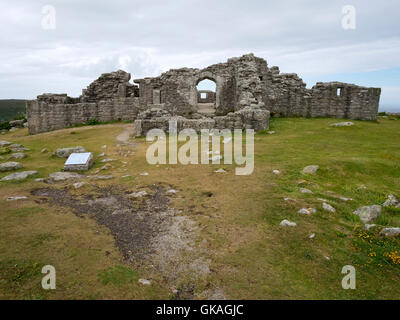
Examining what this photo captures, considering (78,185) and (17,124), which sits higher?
(17,124)

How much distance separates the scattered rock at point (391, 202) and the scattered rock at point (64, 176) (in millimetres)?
9236

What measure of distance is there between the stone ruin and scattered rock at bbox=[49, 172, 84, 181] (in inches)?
381

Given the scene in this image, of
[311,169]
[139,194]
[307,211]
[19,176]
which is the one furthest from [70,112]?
[307,211]

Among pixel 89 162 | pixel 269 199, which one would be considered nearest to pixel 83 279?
pixel 269 199

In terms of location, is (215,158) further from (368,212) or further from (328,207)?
(368,212)

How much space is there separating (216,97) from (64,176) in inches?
671

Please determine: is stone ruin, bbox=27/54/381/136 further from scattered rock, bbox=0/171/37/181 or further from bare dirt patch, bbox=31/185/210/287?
bare dirt patch, bbox=31/185/210/287

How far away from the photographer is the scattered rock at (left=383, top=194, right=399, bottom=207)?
6.58m

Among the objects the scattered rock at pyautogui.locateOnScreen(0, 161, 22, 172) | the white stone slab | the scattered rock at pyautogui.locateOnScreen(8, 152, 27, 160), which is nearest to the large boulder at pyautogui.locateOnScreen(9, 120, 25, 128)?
the scattered rock at pyautogui.locateOnScreen(8, 152, 27, 160)

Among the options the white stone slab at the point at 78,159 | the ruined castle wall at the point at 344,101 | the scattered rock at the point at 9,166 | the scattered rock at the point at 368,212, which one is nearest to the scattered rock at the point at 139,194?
the white stone slab at the point at 78,159

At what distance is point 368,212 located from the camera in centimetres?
612

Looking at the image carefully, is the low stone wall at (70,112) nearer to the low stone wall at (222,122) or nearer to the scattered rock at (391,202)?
the low stone wall at (222,122)

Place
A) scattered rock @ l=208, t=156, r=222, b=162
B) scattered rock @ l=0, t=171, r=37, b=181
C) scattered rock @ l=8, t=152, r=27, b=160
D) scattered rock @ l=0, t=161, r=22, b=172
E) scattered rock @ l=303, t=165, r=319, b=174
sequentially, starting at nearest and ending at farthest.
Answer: scattered rock @ l=303, t=165, r=319, b=174
scattered rock @ l=0, t=171, r=37, b=181
scattered rock @ l=0, t=161, r=22, b=172
scattered rock @ l=208, t=156, r=222, b=162
scattered rock @ l=8, t=152, r=27, b=160
